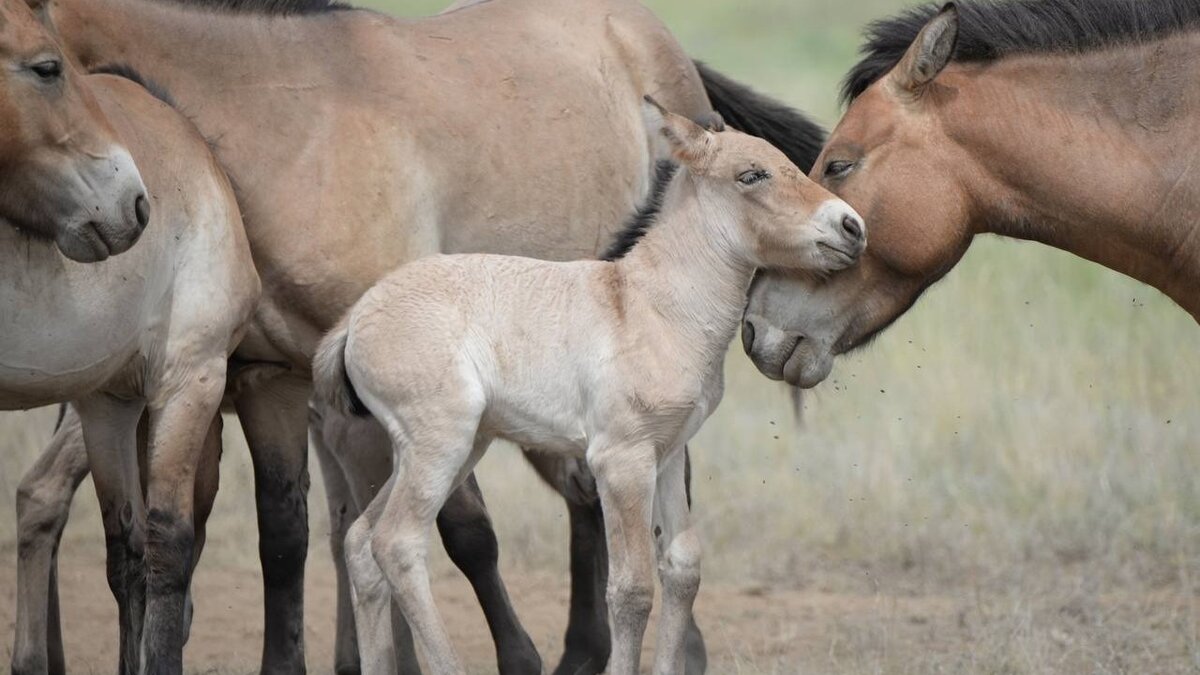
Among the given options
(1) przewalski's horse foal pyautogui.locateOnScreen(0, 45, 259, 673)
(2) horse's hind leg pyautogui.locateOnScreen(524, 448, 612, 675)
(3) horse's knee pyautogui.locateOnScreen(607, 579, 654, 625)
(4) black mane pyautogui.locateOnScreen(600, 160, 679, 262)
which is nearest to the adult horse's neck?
(4) black mane pyautogui.locateOnScreen(600, 160, 679, 262)

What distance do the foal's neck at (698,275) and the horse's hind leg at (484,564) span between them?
1.43 metres

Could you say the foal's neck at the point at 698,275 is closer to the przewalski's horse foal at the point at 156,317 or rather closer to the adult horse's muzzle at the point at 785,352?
the adult horse's muzzle at the point at 785,352

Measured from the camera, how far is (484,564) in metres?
6.10

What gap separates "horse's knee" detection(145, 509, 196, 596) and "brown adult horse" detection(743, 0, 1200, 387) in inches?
67.2

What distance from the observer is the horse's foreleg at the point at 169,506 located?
16.2 ft

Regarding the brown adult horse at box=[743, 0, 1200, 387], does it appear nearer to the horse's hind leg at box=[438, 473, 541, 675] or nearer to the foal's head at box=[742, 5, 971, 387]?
the foal's head at box=[742, 5, 971, 387]

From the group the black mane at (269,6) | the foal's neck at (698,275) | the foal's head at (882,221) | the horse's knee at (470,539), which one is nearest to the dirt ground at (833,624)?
the horse's knee at (470,539)

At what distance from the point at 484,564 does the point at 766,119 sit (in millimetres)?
2478

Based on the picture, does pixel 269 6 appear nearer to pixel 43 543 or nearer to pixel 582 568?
pixel 43 543

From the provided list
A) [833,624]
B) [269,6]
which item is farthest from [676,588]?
[833,624]

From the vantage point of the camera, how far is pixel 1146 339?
1065 centimetres

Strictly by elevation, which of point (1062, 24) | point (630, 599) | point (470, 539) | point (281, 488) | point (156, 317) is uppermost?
point (1062, 24)

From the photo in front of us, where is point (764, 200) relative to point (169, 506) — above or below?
above

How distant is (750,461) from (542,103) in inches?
146
